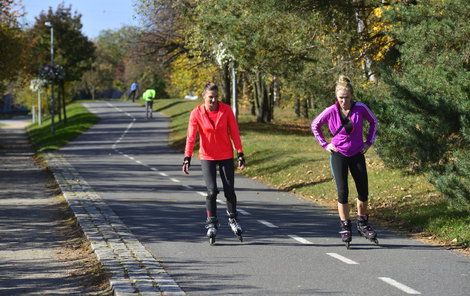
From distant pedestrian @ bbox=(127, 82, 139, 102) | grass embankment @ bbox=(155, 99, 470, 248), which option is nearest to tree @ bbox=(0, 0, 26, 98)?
grass embankment @ bbox=(155, 99, 470, 248)

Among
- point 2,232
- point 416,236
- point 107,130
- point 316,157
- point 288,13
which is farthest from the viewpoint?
point 107,130

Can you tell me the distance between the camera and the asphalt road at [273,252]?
25.3ft

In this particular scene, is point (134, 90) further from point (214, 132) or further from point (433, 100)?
point (214, 132)

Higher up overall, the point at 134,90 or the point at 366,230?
the point at 134,90

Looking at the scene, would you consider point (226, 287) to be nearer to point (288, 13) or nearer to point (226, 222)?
point (226, 222)

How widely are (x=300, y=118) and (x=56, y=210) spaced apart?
4100 centimetres

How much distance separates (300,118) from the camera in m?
55.4

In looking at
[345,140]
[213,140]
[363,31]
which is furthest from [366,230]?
[363,31]

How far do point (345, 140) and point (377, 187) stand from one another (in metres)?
6.16

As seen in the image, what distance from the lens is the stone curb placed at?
7.54 m

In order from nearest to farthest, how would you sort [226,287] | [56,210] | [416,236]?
[226,287] → [416,236] → [56,210]

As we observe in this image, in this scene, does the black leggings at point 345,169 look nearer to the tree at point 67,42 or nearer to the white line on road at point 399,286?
the white line on road at point 399,286

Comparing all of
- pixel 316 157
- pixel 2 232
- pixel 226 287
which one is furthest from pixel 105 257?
pixel 316 157

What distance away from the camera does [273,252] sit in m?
9.70
